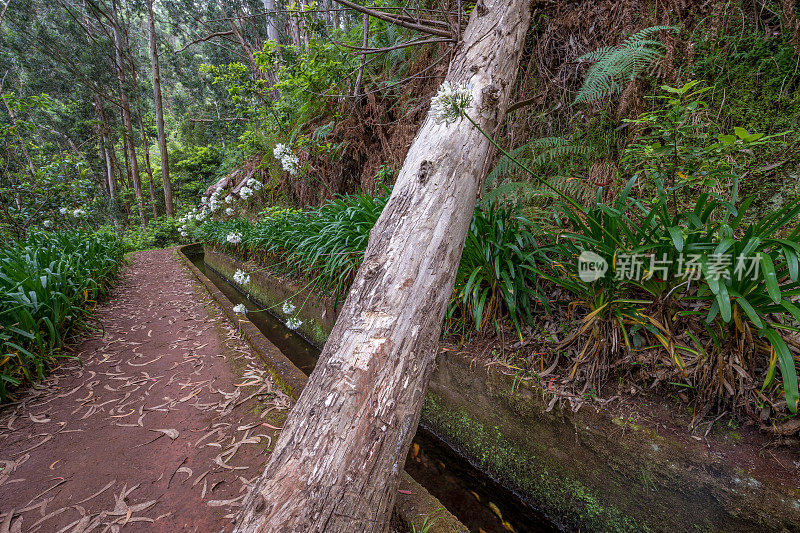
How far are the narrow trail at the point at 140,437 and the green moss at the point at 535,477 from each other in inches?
43.5

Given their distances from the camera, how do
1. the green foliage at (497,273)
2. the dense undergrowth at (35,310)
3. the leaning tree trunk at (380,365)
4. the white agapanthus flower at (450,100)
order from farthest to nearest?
the dense undergrowth at (35,310)
the green foliage at (497,273)
the white agapanthus flower at (450,100)
the leaning tree trunk at (380,365)

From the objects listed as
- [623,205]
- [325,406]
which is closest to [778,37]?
[623,205]

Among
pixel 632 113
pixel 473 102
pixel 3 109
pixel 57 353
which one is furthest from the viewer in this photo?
pixel 3 109

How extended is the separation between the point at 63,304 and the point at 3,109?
499 inches

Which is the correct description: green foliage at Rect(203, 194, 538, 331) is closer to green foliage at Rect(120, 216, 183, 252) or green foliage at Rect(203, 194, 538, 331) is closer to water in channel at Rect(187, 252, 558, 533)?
water in channel at Rect(187, 252, 558, 533)

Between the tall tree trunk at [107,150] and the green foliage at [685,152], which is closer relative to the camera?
the green foliage at [685,152]

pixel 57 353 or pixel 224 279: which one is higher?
pixel 57 353

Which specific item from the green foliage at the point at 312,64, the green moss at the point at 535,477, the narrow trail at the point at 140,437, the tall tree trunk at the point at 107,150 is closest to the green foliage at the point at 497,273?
the green moss at the point at 535,477

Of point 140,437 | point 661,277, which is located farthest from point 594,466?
point 140,437

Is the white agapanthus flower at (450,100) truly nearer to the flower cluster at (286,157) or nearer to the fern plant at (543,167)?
the fern plant at (543,167)

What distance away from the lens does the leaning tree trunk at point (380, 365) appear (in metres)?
0.74

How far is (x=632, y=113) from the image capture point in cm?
207

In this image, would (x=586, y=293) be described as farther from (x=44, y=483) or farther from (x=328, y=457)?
(x=44, y=483)

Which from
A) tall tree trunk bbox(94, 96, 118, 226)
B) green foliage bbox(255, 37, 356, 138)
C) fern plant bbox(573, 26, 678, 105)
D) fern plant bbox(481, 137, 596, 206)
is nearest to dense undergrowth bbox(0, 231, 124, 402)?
green foliage bbox(255, 37, 356, 138)
